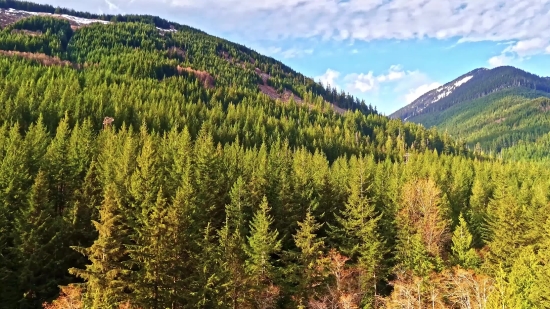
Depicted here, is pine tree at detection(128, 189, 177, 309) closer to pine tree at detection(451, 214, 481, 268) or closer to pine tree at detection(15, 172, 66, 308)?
pine tree at detection(15, 172, 66, 308)

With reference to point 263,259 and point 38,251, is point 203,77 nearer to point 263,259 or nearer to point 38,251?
point 263,259

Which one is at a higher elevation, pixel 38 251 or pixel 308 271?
pixel 38 251

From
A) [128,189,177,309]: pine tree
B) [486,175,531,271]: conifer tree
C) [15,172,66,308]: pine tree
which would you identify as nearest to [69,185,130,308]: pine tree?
[128,189,177,309]: pine tree

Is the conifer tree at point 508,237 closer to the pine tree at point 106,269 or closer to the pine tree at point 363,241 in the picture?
the pine tree at point 363,241

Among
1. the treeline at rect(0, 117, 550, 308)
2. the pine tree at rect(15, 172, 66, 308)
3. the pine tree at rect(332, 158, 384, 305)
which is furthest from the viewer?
the pine tree at rect(332, 158, 384, 305)

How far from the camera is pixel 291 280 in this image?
40.1 m

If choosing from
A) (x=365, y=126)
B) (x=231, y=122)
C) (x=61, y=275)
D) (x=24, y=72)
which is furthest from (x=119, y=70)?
(x=61, y=275)

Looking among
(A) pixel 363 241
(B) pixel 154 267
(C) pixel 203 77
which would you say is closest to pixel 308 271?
(A) pixel 363 241

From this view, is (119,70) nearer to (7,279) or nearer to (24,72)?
(24,72)

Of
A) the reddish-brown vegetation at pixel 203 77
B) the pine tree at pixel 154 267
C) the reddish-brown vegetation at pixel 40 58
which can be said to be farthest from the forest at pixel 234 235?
the reddish-brown vegetation at pixel 203 77

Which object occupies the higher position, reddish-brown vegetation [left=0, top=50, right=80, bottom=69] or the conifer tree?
reddish-brown vegetation [left=0, top=50, right=80, bottom=69]

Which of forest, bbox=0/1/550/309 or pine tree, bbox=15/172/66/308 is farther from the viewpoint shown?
pine tree, bbox=15/172/66/308

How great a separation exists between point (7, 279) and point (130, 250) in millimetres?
15159

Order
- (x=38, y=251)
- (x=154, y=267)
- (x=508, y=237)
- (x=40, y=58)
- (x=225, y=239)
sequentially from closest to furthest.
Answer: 1. (x=154, y=267)
2. (x=225, y=239)
3. (x=38, y=251)
4. (x=508, y=237)
5. (x=40, y=58)
